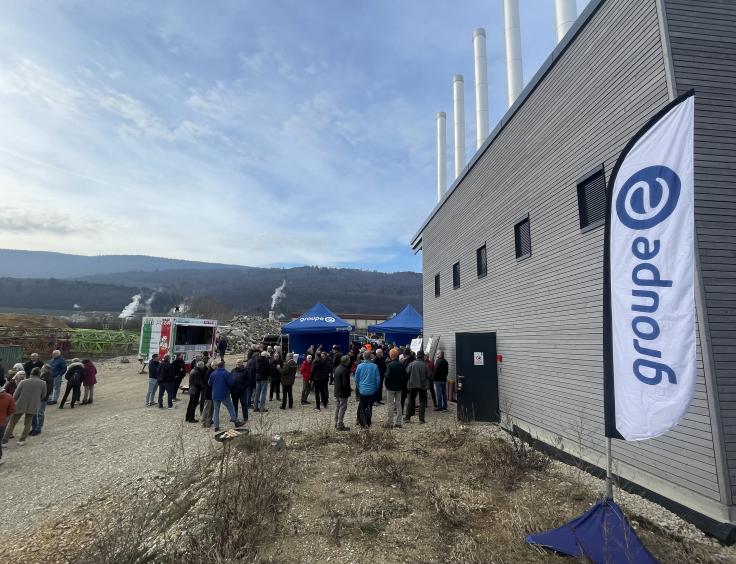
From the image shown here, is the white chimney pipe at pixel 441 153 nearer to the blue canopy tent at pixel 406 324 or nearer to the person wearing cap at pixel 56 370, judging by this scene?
the blue canopy tent at pixel 406 324

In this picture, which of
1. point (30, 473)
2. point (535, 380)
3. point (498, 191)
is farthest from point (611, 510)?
point (30, 473)

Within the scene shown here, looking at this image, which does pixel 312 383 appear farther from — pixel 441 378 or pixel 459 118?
pixel 459 118

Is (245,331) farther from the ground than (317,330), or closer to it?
closer to it

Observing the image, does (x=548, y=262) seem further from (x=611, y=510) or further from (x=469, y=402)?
(x=611, y=510)

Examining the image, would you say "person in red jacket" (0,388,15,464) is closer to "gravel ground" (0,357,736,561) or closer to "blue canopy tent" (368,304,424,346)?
"gravel ground" (0,357,736,561)

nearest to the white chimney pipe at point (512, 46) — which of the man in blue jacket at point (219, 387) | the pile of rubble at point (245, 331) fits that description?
the man in blue jacket at point (219, 387)

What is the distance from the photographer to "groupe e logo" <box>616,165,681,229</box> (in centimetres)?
348

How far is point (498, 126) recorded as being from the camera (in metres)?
10.9

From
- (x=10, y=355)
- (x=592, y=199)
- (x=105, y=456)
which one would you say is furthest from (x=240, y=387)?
(x=10, y=355)

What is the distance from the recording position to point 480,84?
73.5 ft

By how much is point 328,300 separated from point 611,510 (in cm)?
12370

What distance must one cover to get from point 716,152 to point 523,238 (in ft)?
15.1

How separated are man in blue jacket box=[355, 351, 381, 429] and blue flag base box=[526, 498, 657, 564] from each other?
5646 millimetres

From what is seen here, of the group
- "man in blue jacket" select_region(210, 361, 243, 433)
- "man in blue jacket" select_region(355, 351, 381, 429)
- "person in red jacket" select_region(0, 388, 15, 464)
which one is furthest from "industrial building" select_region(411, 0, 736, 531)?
"person in red jacket" select_region(0, 388, 15, 464)
